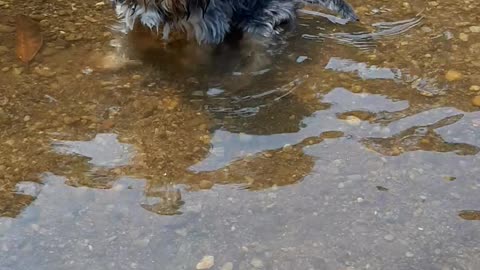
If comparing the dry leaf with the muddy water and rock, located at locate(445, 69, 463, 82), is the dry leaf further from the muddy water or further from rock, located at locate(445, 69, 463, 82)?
rock, located at locate(445, 69, 463, 82)

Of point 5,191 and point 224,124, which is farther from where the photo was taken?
point 224,124

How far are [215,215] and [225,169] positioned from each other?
39 centimetres

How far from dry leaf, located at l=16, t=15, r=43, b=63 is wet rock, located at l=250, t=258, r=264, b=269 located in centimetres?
232

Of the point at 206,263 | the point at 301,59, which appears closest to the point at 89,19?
the point at 301,59

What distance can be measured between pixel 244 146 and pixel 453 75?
1.59 metres

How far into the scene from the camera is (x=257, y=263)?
3828mm

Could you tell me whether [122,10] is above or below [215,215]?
above

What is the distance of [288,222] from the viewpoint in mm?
4074

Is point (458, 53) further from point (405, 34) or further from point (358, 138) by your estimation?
point (358, 138)

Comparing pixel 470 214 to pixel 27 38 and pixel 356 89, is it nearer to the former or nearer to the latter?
pixel 356 89

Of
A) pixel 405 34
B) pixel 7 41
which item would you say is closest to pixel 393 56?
pixel 405 34

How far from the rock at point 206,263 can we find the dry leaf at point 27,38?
2.17 m

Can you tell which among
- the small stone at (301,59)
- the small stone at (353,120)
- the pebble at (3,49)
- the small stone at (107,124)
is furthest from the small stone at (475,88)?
the pebble at (3,49)

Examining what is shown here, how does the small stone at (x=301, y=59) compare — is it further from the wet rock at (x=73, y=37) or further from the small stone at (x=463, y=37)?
the wet rock at (x=73, y=37)
